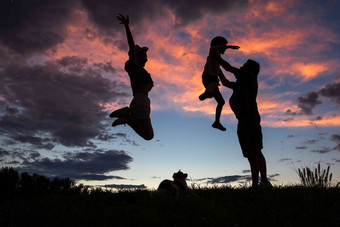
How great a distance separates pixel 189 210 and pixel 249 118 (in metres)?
3.88

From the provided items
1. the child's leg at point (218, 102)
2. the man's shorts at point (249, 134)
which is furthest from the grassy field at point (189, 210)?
the child's leg at point (218, 102)

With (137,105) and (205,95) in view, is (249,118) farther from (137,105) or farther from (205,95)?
(137,105)

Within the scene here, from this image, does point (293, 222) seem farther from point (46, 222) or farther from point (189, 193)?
point (46, 222)

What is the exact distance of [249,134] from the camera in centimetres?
898

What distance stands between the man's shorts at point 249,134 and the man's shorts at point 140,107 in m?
2.76

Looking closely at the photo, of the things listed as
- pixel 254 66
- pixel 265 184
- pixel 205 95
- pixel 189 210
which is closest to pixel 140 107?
pixel 205 95

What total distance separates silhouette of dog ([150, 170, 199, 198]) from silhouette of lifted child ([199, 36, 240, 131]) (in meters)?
2.95

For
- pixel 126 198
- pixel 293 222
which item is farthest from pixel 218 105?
pixel 293 222

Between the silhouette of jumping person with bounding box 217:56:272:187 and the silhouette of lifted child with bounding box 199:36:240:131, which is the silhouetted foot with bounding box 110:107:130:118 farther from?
the silhouette of jumping person with bounding box 217:56:272:187

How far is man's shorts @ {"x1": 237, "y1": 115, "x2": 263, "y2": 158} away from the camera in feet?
29.4

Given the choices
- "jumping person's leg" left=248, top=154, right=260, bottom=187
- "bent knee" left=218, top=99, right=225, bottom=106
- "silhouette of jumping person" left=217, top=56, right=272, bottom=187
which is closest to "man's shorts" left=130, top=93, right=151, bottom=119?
"bent knee" left=218, top=99, right=225, bottom=106

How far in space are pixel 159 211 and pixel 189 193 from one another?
153 centimetres

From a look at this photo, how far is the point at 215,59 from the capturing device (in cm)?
955

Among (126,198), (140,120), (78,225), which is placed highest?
(140,120)
